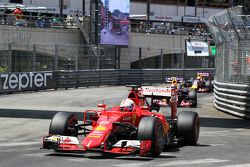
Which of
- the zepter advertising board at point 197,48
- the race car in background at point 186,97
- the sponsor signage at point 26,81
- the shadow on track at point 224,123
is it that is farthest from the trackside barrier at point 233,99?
the zepter advertising board at point 197,48

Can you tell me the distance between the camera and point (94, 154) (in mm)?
9453

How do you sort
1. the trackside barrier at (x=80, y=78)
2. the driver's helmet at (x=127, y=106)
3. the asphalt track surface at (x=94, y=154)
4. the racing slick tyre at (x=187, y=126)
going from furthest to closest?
the trackside barrier at (x=80, y=78)
the racing slick tyre at (x=187, y=126)
the driver's helmet at (x=127, y=106)
the asphalt track surface at (x=94, y=154)

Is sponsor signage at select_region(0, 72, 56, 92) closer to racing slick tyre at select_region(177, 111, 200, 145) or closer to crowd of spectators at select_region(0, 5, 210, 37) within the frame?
crowd of spectators at select_region(0, 5, 210, 37)

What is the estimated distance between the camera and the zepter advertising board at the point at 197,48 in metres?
43.6

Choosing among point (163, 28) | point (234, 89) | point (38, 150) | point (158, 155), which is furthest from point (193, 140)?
point (163, 28)

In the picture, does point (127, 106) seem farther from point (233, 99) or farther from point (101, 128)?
point (233, 99)

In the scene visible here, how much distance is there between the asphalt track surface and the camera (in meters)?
8.63

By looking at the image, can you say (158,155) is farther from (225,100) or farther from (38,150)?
(225,100)

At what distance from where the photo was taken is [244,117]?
17.7m

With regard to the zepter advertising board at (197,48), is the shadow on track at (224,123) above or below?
below

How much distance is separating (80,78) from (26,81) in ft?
17.5

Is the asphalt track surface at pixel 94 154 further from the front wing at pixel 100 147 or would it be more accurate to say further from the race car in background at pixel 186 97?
the race car in background at pixel 186 97

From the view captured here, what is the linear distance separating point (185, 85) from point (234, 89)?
460cm

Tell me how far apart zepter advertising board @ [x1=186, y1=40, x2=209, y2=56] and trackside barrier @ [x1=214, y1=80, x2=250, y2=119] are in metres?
22.6
